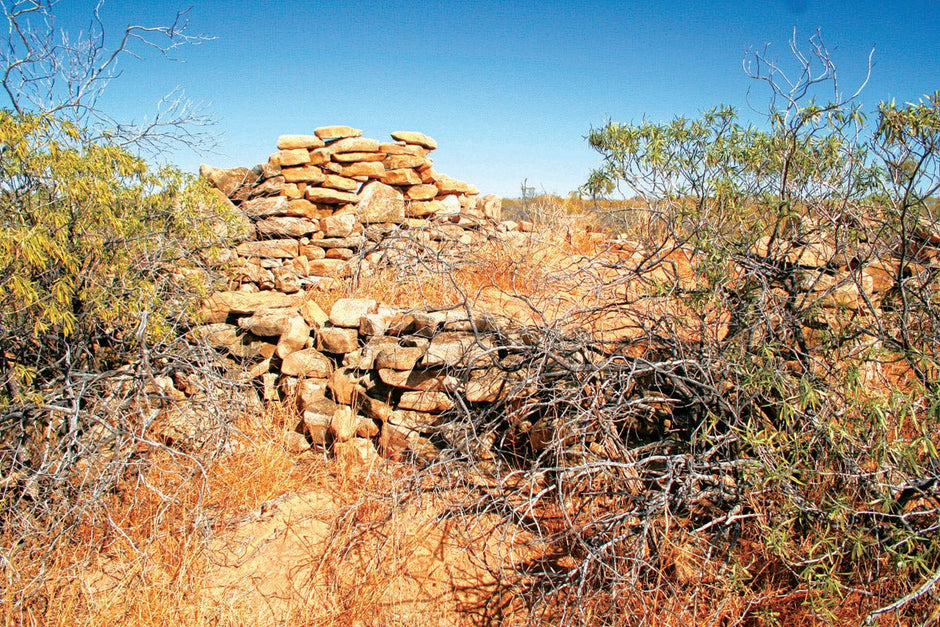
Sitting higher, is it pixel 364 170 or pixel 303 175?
pixel 364 170

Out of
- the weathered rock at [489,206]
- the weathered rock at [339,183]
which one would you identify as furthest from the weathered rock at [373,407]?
the weathered rock at [489,206]

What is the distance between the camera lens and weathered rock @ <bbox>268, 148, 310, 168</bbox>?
6.98 meters

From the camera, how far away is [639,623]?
255cm

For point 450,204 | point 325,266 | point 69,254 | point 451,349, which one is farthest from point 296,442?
point 450,204

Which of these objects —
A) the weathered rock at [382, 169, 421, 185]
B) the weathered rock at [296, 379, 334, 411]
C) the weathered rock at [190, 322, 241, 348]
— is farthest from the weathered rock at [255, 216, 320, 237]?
the weathered rock at [296, 379, 334, 411]

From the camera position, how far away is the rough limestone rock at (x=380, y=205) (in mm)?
7121

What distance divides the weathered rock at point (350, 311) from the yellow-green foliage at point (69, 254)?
1124mm

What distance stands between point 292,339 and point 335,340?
14.9 inches

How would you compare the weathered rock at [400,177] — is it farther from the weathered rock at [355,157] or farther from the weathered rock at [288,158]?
the weathered rock at [288,158]

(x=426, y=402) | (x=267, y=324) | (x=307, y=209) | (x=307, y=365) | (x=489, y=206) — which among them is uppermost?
(x=489, y=206)

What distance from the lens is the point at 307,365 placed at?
436 centimetres

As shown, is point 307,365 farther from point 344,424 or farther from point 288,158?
point 288,158

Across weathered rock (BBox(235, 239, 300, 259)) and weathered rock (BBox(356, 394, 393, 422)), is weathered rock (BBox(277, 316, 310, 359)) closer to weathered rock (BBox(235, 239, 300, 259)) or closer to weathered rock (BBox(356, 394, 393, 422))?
weathered rock (BBox(356, 394, 393, 422))

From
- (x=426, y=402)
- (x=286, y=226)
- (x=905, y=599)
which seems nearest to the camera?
(x=905, y=599)
